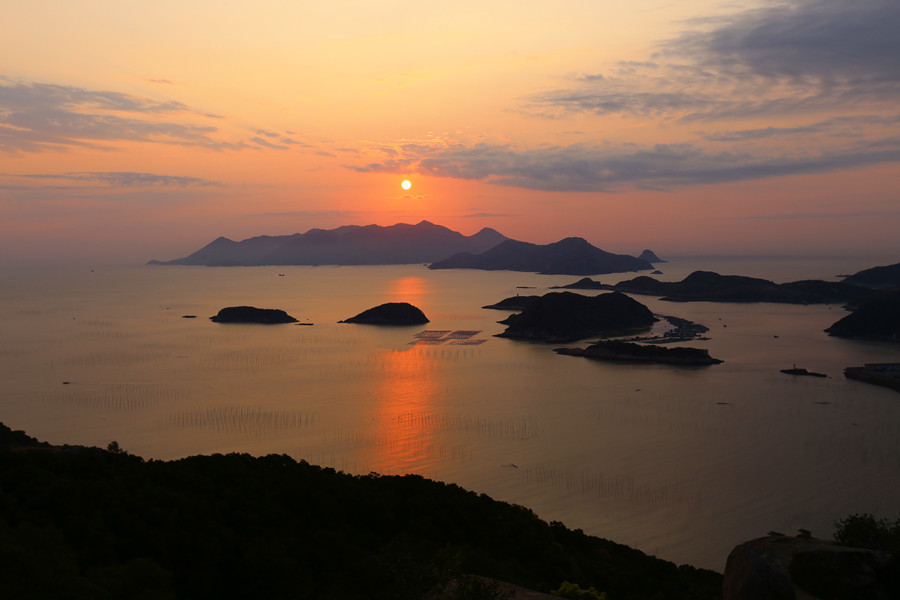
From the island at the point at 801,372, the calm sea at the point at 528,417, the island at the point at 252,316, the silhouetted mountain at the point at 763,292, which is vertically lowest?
the calm sea at the point at 528,417

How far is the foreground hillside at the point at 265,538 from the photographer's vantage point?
14008 mm

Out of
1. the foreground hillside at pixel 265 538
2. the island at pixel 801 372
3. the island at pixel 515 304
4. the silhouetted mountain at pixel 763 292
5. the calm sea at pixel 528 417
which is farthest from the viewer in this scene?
the silhouetted mountain at pixel 763 292

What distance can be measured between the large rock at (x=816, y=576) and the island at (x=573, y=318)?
91448mm

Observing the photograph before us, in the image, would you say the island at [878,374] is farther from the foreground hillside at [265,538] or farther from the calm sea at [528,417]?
the foreground hillside at [265,538]

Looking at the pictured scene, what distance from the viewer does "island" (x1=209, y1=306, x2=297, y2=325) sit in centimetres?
12394

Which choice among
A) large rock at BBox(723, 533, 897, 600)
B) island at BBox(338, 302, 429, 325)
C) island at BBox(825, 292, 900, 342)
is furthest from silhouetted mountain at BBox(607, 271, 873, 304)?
large rock at BBox(723, 533, 897, 600)

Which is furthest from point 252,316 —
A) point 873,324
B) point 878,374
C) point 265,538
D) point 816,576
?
point 816,576

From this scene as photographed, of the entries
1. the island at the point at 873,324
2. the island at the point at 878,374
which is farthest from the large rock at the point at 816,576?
the island at the point at 873,324

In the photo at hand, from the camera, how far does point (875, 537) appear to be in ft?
74.7

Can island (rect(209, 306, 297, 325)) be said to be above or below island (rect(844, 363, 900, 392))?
above

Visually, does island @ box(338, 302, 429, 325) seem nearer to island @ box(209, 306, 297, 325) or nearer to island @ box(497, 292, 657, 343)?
island @ box(209, 306, 297, 325)

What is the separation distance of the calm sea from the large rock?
16927mm

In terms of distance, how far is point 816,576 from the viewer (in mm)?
14422

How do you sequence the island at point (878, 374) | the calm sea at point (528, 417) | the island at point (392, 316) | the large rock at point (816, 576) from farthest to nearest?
the island at point (392, 316)
the island at point (878, 374)
the calm sea at point (528, 417)
the large rock at point (816, 576)
